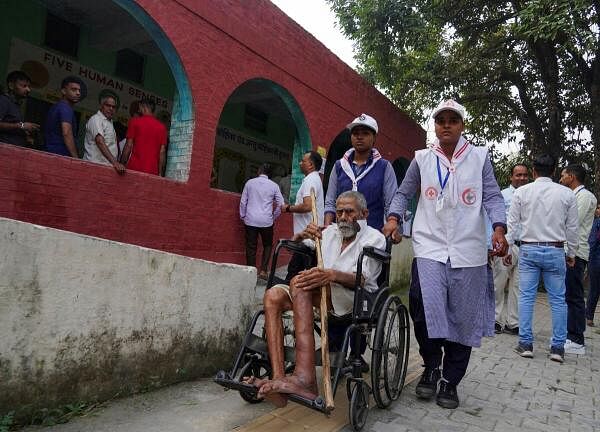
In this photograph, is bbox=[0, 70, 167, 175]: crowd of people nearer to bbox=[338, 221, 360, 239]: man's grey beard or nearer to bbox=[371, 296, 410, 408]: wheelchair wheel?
bbox=[338, 221, 360, 239]: man's grey beard

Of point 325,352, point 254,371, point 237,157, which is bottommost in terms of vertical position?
point 254,371

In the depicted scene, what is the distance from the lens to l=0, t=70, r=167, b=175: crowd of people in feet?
14.3

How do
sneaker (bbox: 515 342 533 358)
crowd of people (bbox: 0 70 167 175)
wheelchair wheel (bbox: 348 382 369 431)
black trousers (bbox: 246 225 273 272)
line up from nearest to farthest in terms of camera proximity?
wheelchair wheel (bbox: 348 382 369 431)
crowd of people (bbox: 0 70 167 175)
sneaker (bbox: 515 342 533 358)
black trousers (bbox: 246 225 273 272)

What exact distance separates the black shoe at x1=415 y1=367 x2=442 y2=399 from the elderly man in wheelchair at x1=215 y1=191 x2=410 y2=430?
0.20 meters

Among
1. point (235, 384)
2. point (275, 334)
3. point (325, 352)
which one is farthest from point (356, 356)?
point (235, 384)

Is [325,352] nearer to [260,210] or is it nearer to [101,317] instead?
[101,317]

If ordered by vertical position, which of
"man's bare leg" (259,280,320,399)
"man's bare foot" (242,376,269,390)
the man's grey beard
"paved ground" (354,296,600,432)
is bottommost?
"paved ground" (354,296,600,432)

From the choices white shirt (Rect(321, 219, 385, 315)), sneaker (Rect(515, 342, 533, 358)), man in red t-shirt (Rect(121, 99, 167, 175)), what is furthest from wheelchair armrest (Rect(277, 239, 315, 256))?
man in red t-shirt (Rect(121, 99, 167, 175))

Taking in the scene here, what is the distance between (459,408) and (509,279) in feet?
10.2

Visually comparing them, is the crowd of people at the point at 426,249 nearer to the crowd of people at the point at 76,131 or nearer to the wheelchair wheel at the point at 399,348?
the wheelchair wheel at the point at 399,348

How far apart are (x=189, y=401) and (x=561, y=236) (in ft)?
12.4

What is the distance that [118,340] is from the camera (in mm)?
2682

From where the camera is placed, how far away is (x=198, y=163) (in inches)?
237

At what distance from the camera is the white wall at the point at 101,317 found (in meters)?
2.21
